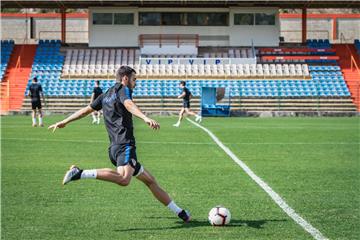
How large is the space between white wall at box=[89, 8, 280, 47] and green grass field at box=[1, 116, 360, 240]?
3247 cm

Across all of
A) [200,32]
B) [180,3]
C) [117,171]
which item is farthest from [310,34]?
[117,171]

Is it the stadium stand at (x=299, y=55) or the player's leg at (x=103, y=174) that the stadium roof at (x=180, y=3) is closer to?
the stadium stand at (x=299, y=55)

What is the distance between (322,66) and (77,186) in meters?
40.7

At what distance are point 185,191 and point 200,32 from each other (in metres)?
42.8

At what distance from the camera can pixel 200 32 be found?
54.0 meters

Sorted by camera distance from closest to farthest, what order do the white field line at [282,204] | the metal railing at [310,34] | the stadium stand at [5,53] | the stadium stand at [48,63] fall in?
the white field line at [282,204]
the stadium stand at [48,63]
the stadium stand at [5,53]
the metal railing at [310,34]

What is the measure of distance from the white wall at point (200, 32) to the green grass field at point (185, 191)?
32.5 metres

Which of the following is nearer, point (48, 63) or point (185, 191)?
point (185, 191)

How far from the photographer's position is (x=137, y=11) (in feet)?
178

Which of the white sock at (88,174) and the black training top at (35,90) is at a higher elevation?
the white sock at (88,174)

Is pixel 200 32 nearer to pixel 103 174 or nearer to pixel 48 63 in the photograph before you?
pixel 48 63

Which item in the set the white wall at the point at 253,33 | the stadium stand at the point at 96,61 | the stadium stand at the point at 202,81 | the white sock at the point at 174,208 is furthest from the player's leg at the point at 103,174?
the white wall at the point at 253,33

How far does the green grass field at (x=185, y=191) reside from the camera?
337 inches

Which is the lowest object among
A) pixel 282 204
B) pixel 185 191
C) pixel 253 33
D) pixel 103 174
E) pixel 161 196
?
pixel 185 191
